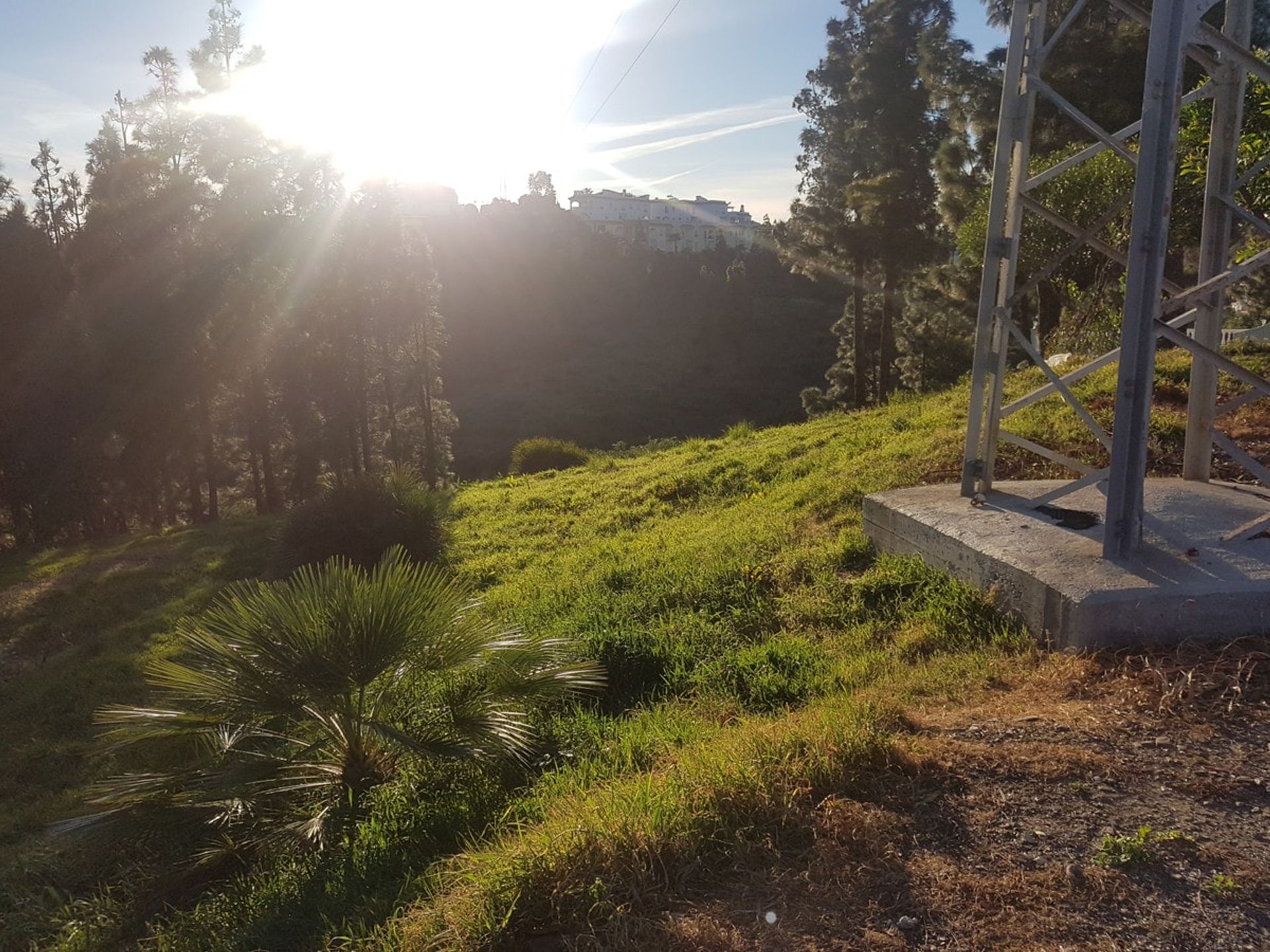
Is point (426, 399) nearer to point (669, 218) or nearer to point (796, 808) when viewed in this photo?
point (796, 808)

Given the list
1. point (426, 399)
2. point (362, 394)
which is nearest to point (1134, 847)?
point (362, 394)

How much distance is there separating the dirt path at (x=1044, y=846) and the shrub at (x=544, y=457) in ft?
55.2

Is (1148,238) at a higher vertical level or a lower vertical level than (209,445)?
higher

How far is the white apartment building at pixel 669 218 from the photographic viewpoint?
95.5 metres

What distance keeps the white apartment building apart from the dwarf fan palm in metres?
88.1

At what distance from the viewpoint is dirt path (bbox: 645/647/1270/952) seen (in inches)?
78.4

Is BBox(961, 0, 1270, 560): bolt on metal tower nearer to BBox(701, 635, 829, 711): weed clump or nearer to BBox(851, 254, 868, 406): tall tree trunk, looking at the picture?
BBox(701, 635, 829, 711): weed clump

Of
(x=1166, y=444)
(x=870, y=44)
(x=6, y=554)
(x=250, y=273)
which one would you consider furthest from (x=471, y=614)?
(x=870, y=44)

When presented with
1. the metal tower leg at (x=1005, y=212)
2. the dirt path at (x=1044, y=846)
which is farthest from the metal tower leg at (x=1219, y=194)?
the dirt path at (x=1044, y=846)

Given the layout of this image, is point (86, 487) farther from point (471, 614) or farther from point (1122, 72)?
point (1122, 72)

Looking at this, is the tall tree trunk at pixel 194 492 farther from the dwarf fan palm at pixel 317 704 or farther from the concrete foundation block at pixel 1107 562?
the concrete foundation block at pixel 1107 562

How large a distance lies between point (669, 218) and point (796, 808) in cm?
11077

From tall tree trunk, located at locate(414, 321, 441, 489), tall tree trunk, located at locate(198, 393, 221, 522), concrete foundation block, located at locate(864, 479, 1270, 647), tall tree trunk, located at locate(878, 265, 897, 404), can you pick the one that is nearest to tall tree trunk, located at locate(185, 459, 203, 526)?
tall tree trunk, located at locate(198, 393, 221, 522)

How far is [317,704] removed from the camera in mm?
3648
